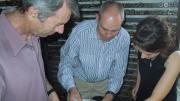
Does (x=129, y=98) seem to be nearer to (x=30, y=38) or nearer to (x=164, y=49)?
(x=164, y=49)

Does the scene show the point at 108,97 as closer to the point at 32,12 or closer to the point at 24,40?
the point at 24,40

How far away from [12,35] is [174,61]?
139 cm

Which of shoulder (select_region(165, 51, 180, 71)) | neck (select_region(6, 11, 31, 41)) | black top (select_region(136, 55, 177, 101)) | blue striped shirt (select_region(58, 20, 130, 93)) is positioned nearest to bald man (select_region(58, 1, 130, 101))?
blue striped shirt (select_region(58, 20, 130, 93))

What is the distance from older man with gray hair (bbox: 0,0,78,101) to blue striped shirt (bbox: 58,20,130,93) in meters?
1.01

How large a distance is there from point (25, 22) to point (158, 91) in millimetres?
1294

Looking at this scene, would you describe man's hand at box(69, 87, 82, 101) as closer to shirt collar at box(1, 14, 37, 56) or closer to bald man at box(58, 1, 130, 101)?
bald man at box(58, 1, 130, 101)

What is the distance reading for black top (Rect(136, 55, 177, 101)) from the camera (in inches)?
108

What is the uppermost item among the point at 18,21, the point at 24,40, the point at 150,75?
the point at 18,21

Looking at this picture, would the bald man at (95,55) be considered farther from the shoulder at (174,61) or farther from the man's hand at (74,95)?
the shoulder at (174,61)

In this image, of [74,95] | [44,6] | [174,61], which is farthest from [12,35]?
[174,61]

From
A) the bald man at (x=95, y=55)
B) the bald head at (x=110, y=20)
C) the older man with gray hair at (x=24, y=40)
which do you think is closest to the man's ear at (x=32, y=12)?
the older man with gray hair at (x=24, y=40)

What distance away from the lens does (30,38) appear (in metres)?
2.17

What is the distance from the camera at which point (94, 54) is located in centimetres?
316

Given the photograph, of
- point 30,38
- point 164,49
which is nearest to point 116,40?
point 164,49
